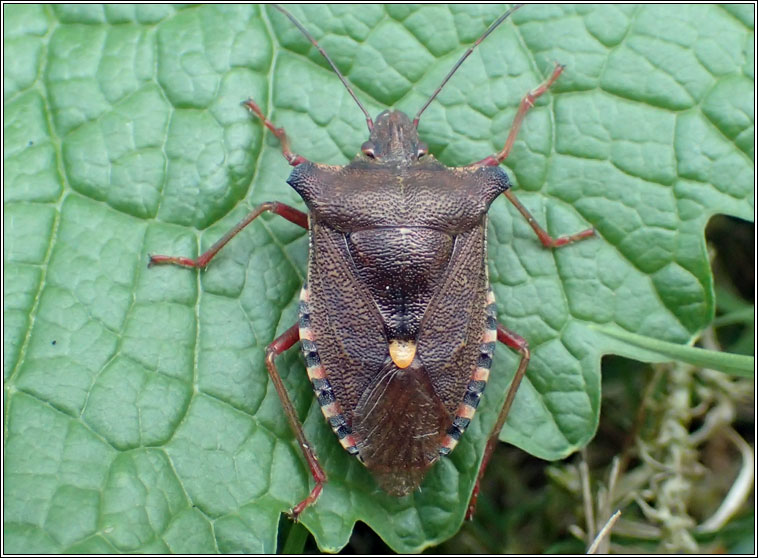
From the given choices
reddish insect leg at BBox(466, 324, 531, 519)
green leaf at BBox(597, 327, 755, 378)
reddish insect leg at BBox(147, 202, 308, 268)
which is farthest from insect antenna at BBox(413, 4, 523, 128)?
green leaf at BBox(597, 327, 755, 378)

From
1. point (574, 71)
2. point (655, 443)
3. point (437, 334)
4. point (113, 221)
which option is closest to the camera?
point (437, 334)

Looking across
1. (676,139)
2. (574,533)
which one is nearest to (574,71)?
(676,139)

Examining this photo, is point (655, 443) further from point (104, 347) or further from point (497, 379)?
point (104, 347)

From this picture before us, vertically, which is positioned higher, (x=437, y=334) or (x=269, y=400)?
(x=437, y=334)

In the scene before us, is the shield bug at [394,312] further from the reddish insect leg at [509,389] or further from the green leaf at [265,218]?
the green leaf at [265,218]

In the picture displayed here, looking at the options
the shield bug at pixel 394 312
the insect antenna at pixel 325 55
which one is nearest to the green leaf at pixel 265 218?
the insect antenna at pixel 325 55

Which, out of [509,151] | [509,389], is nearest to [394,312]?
[509,389]
